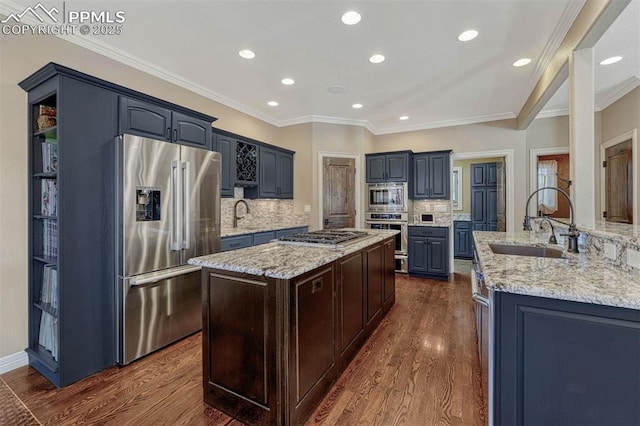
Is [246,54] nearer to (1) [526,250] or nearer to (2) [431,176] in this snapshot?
(1) [526,250]

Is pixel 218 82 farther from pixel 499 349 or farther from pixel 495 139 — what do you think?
pixel 495 139

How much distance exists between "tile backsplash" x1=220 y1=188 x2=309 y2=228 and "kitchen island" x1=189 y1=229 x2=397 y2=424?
7.84 feet

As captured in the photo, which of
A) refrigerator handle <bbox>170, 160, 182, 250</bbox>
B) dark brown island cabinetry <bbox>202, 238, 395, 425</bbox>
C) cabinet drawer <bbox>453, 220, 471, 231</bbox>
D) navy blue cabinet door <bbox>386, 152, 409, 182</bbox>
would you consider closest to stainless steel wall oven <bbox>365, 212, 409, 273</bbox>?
navy blue cabinet door <bbox>386, 152, 409, 182</bbox>

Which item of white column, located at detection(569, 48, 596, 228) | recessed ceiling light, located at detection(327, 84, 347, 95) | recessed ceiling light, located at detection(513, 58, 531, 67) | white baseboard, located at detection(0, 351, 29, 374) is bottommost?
white baseboard, located at detection(0, 351, 29, 374)

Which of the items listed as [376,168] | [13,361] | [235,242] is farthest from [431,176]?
[13,361]

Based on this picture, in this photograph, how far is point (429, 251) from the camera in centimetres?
504

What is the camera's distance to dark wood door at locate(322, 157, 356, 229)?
5.25 m

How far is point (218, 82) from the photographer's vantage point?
375 cm

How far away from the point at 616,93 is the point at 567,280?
4.94 metres

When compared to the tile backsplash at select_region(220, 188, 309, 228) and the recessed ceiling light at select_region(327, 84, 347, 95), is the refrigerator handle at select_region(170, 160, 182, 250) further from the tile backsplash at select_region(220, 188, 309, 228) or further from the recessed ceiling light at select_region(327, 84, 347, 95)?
the recessed ceiling light at select_region(327, 84, 347, 95)

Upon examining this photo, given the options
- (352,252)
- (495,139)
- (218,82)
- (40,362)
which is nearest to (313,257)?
(352,252)

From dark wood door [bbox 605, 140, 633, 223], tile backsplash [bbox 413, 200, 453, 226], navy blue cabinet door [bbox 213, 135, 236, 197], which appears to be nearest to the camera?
navy blue cabinet door [bbox 213, 135, 236, 197]

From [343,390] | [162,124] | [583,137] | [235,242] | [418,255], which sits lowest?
[343,390]

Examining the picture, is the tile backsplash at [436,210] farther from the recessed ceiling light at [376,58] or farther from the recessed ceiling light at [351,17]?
the recessed ceiling light at [351,17]
